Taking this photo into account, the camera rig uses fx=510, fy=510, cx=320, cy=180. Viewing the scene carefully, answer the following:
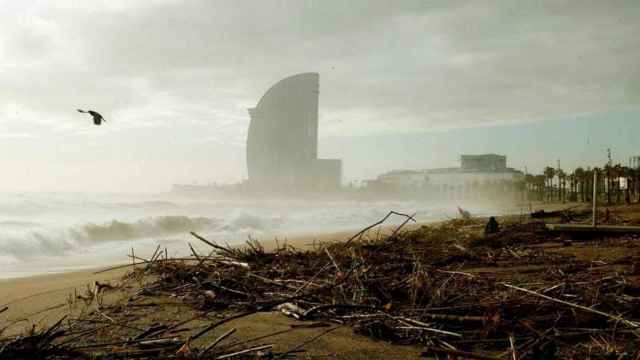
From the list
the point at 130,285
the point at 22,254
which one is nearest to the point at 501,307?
the point at 130,285

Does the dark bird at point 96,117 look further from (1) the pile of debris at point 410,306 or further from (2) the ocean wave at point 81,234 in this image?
(2) the ocean wave at point 81,234

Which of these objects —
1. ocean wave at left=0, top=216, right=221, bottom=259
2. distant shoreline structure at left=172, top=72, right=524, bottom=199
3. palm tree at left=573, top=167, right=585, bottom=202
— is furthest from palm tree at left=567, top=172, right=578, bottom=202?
distant shoreline structure at left=172, top=72, right=524, bottom=199

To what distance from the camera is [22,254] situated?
13.1m

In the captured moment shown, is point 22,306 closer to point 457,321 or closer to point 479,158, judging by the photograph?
point 457,321

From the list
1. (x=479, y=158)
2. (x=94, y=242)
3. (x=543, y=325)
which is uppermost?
(x=479, y=158)

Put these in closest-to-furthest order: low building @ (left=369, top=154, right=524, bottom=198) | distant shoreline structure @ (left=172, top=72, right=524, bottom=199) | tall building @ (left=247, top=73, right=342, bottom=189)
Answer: low building @ (left=369, top=154, right=524, bottom=198)
distant shoreline structure @ (left=172, top=72, right=524, bottom=199)
tall building @ (left=247, top=73, right=342, bottom=189)

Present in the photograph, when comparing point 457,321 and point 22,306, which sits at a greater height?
point 457,321

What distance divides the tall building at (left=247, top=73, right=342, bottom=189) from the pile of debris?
153365 millimetres

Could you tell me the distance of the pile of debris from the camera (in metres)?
2.46

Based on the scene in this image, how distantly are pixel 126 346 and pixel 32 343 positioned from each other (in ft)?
1.50

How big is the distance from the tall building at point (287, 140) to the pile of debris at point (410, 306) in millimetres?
153365

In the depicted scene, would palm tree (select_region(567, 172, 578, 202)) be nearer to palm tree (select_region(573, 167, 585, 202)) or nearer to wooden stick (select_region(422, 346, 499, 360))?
palm tree (select_region(573, 167, 585, 202))

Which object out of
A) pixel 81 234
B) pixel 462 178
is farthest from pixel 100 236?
pixel 462 178

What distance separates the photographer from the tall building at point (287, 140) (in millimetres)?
160750
